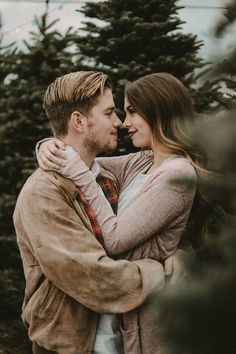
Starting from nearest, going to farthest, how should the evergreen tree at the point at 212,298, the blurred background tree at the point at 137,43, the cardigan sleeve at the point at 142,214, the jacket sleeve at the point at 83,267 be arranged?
1. the evergreen tree at the point at 212,298
2. the jacket sleeve at the point at 83,267
3. the cardigan sleeve at the point at 142,214
4. the blurred background tree at the point at 137,43

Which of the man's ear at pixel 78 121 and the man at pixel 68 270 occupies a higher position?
the man's ear at pixel 78 121

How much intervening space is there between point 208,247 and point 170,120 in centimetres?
155

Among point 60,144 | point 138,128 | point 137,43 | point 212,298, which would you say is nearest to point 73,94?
point 60,144

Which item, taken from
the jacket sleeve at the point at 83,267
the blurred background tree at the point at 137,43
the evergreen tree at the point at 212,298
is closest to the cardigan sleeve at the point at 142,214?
the jacket sleeve at the point at 83,267

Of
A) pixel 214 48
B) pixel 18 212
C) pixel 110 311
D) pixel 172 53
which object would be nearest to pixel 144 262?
pixel 110 311

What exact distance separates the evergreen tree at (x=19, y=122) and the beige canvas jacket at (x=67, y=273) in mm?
2952

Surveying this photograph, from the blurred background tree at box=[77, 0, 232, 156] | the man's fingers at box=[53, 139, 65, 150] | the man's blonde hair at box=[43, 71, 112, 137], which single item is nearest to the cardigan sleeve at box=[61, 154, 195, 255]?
the man's fingers at box=[53, 139, 65, 150]

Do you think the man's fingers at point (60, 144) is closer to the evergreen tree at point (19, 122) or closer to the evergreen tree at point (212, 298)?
the evergreen tree at point (212, 298)

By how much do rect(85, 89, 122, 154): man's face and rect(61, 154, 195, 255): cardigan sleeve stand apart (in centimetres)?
37

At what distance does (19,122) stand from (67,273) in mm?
3607

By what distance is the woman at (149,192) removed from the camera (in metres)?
2.28

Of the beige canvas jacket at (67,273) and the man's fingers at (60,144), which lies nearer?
the beige canvas jacket at (67,273)

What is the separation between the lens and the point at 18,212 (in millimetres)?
2426

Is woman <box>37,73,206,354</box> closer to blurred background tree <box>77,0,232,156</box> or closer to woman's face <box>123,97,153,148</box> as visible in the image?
woman's face <box>123,97,153,148</box>
